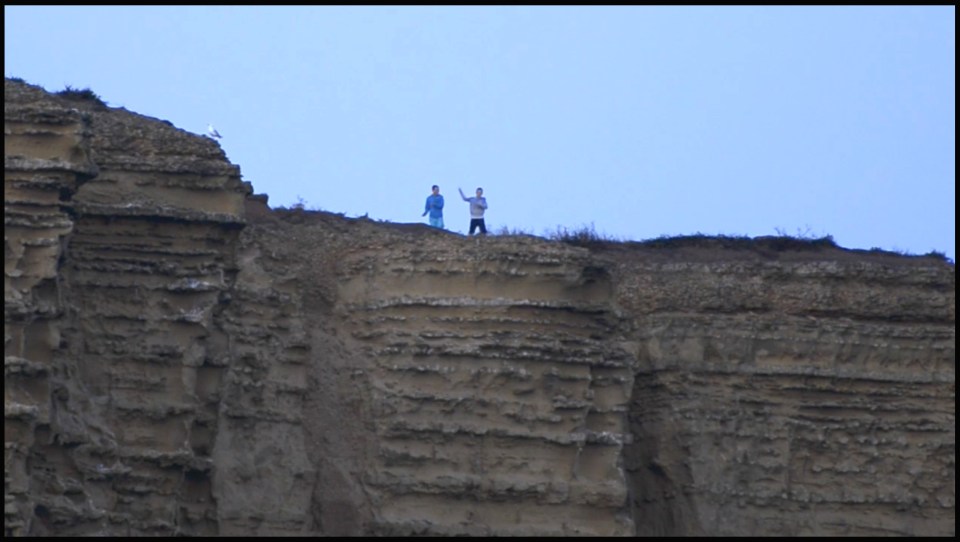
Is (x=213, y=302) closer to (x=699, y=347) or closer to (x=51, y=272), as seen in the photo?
(x=51, y=272)

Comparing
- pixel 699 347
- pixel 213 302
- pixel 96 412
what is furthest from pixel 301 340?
pixel 699 347

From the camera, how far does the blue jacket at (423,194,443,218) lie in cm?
3334

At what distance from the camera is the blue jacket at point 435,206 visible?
33.3 meters

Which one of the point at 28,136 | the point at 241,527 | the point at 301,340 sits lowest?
the point at 241,527

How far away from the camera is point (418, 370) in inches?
1125

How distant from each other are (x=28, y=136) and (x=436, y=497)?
7.35 meters

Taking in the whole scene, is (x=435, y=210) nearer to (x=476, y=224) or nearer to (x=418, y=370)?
(x=476, y=224)

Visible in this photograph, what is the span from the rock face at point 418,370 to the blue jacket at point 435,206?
7.72ft

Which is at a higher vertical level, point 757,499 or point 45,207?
point 45,207

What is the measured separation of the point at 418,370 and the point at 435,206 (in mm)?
5322

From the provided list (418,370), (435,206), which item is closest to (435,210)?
(435,206)

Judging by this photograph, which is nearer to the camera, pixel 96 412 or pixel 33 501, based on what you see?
pixel 33 501

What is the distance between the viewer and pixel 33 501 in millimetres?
22734

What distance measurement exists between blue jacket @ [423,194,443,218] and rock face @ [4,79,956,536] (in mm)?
2352
